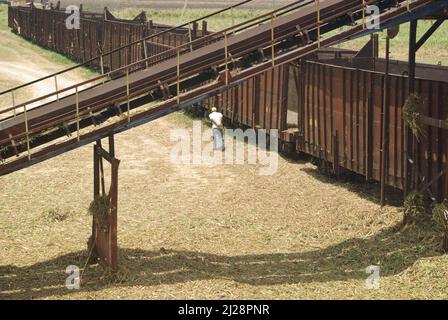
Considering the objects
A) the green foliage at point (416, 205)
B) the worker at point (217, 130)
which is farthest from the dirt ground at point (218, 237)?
the worker at point (217, 130)

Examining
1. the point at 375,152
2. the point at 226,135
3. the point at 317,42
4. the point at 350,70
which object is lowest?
the point at 226,135

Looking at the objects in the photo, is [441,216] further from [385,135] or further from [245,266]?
[245,266]

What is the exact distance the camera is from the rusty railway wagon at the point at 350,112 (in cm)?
1429

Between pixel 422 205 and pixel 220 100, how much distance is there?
1352 centimetres

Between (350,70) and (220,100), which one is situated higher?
(350,70)

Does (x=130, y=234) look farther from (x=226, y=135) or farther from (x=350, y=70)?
(x=226, y=135)

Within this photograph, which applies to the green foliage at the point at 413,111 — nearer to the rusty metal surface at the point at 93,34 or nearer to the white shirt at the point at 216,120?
the white shirt at the point at 216,120

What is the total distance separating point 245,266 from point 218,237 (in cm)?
176

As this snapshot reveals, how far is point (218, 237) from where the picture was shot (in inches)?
585

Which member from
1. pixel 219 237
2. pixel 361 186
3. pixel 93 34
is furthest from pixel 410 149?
pixel 93 34

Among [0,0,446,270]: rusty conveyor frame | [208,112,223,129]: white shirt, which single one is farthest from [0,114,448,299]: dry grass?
[208,112,223,129]: white shirt

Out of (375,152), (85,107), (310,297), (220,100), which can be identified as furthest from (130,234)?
(220,100)

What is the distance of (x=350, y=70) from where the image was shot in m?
17.5
